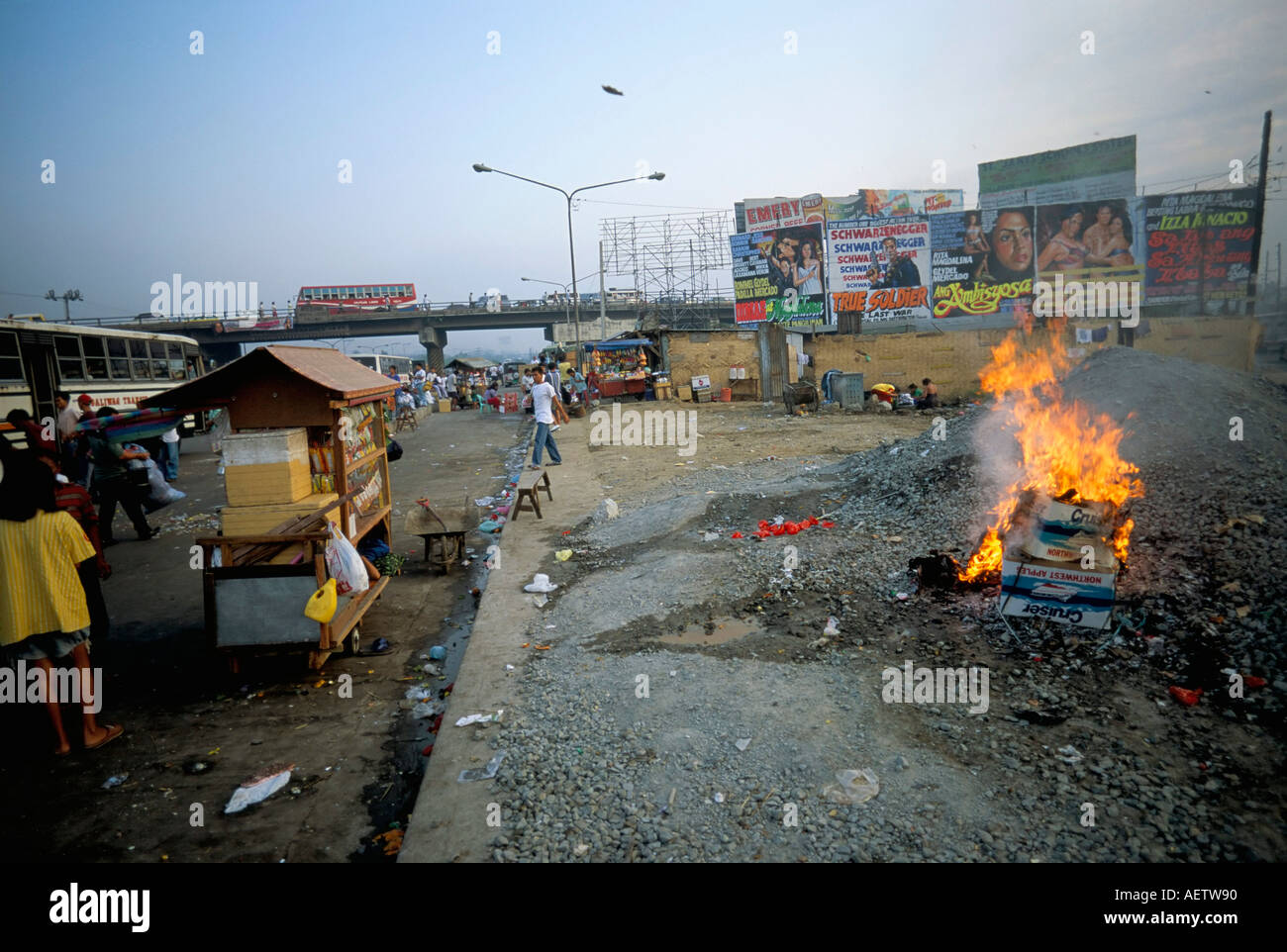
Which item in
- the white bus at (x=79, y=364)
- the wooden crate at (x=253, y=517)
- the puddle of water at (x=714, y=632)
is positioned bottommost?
the puddle of water at (x=714, y=632)

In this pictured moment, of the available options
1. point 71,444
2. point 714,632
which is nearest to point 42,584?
point 714,632

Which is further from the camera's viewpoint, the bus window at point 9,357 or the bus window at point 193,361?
the bus window at point 193,361

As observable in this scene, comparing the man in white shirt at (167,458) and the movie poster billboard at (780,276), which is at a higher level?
the movie poster billboard at (780,276)

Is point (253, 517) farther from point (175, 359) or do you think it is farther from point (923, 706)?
point (175, 359)

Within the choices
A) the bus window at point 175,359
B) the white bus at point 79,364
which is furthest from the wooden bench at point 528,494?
the bus window at point 175,359

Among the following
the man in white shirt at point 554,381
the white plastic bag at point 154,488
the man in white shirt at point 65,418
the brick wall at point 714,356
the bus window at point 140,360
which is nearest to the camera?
the white plastic bag at point 154,488

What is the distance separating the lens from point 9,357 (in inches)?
546

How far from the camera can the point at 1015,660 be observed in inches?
180

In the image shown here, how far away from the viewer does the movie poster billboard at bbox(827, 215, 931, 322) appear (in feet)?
104

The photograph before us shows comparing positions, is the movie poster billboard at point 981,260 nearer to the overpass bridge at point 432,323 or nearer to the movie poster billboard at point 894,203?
the movie poster billboard at point 894,203

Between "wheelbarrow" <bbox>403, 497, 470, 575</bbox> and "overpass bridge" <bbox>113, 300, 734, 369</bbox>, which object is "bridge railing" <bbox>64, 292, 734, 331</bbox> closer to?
"overpass bridge" <bbox>113, 300, 734, 369</bbox>

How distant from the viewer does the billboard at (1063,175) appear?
1356 inches

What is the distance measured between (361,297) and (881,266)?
41.4 m

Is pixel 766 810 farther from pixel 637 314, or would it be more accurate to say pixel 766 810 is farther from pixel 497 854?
pixel 637 314
